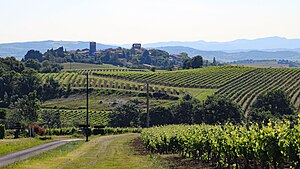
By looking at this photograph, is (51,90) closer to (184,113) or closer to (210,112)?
(184,113)

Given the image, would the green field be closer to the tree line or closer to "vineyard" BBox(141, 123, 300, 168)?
the tree line

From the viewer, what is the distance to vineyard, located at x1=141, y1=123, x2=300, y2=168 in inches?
653

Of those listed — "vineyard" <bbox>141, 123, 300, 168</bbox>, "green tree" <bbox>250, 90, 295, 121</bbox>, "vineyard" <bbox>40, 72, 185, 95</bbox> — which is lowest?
"vineyard" <bbox>40, 72, 185, 95</bbox>

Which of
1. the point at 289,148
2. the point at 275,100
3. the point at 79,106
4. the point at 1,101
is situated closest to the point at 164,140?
the point at 289,148

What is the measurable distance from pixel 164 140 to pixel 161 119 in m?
60.0

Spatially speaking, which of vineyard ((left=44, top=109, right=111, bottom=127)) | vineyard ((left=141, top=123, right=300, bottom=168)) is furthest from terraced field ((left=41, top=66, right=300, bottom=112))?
vineyard ((left=141, top=123, right=300, bottom=168))

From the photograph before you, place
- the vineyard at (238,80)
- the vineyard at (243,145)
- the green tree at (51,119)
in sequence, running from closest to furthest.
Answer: the vineyard at (243,145)
the green tree at (51,119)
the vineyard at (238,80)

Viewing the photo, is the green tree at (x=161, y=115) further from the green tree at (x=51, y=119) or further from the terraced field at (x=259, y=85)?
the green tree at (x=51, y=119)

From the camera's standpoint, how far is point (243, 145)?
786 inches

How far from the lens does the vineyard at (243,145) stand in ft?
54.4

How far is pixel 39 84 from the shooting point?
140m

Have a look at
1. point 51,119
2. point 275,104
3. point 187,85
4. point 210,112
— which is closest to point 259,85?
point 187,85

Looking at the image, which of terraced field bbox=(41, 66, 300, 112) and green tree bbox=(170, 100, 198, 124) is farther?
terraced field bbox=(41, 66, 300, 112)

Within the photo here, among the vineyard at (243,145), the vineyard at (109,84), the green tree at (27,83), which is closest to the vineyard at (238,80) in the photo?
the vineyard at (109,84)
